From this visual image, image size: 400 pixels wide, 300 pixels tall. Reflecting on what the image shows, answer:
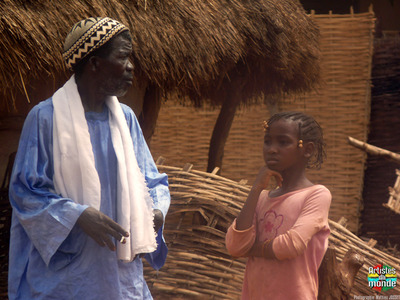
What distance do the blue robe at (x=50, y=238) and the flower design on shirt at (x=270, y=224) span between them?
0.60 m

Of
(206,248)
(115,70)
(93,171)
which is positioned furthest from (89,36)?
(206,248)

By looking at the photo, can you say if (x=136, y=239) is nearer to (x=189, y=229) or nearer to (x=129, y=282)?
(x=129, y=282)

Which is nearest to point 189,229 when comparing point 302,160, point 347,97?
point 302,160

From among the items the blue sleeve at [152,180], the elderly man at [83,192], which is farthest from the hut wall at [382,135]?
the elderly man at [83,192]

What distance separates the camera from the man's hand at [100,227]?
2.20 m

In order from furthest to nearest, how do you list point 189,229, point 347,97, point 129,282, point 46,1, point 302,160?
point 347,97 → point 189,229 → point 46,1 → point 302,160 → point 129,282

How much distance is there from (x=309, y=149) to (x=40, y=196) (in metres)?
1.15

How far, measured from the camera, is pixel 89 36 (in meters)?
2.37

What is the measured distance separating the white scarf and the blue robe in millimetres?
43

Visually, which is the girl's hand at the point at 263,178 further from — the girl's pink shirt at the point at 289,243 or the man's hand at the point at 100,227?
the man's hand at the point at 100,227

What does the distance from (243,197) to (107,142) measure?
2329 millimetres

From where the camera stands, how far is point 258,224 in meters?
2.71

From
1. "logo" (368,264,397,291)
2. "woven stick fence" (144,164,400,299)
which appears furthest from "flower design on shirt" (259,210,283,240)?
"logo" (368,264,397,291)

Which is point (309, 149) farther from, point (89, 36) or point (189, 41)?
point (189, 41)
